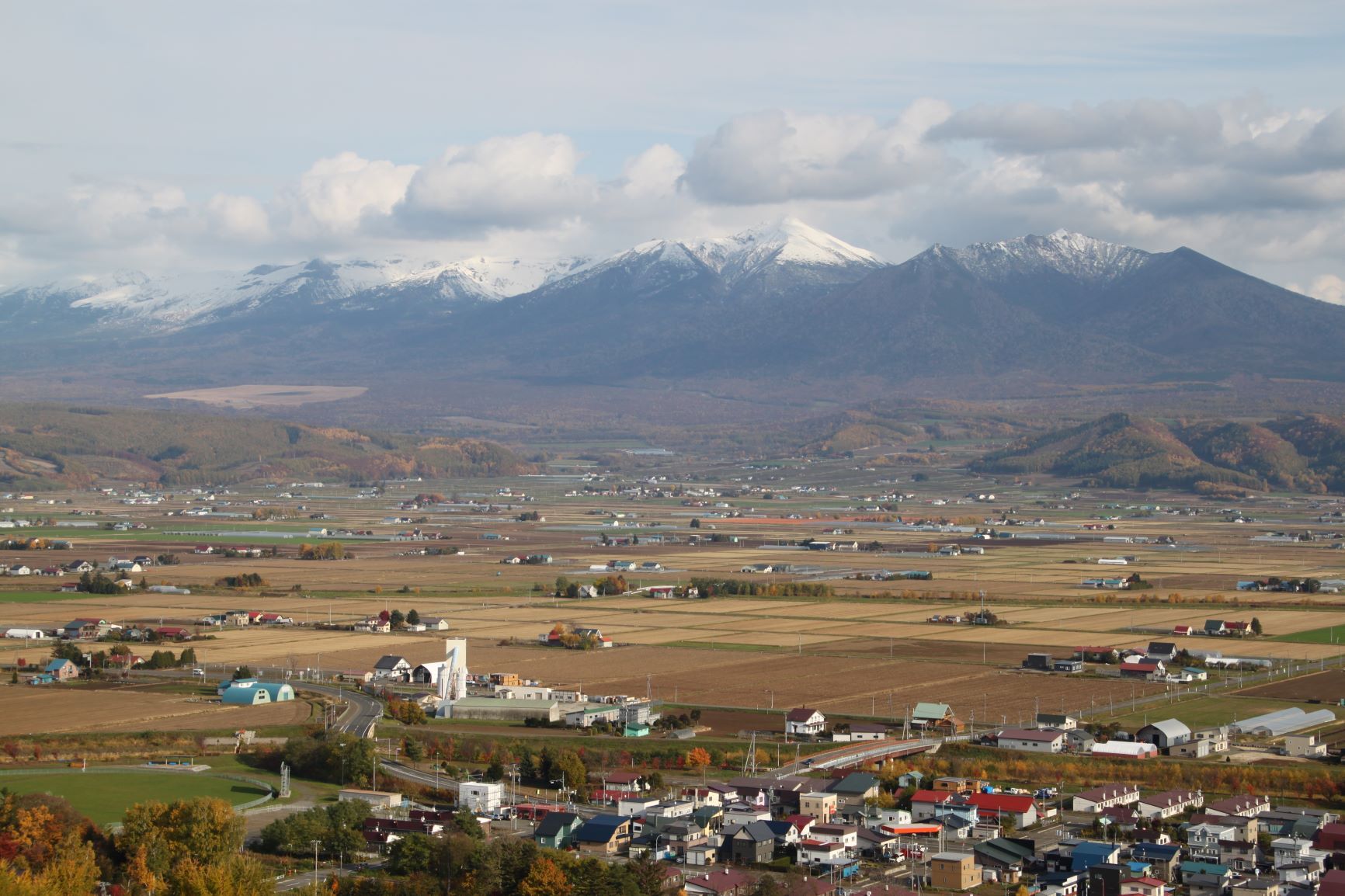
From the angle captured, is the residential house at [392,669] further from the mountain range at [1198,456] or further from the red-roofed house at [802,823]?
the mountain range at [1198,456]

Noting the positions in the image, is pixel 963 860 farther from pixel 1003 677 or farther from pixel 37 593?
pixel 37 593

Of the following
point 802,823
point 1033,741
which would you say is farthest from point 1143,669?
point 802,823

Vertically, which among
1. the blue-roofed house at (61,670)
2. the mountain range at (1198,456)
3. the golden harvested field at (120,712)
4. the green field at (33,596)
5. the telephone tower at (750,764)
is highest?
the mountain range at (1198,456)

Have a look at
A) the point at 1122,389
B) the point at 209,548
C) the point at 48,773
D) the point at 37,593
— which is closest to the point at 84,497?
the point at 209,548

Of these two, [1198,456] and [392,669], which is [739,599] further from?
[1198,456]

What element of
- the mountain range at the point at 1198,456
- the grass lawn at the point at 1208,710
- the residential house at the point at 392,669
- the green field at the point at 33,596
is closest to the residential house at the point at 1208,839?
the grass lawn at the point at 1208,710

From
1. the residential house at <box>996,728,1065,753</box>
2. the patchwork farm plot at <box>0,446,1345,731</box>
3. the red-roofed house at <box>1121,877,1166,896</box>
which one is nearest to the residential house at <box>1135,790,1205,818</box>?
the residential house at <box>996,728,1065,753</box>

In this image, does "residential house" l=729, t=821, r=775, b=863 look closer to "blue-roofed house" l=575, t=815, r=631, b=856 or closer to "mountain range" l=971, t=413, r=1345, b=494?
"blue-roofed house" l=575, t=815, r=631, b=856
